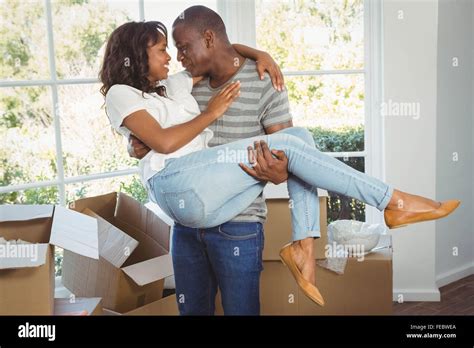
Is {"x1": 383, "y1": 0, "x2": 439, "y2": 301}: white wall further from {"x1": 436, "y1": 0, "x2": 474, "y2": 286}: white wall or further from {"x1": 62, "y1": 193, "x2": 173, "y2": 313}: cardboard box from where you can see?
{"x1": 62, "y1": 193, "x2": 173, "y2": 313}: cardboard box

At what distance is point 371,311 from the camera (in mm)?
2215

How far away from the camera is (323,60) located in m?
2.67

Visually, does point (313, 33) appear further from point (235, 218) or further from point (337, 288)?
point (235, 218)

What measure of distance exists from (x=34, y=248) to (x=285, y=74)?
1350 millimetres

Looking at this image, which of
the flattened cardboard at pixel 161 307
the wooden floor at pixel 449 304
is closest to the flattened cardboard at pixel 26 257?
the flattened cardboard at pixel 161 307

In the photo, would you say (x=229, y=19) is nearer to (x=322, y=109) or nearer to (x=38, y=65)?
(x=322, y=109)

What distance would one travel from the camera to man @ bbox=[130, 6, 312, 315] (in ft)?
5.37

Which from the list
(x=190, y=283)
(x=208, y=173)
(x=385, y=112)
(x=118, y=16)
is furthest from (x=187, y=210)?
(x=385, y=112)

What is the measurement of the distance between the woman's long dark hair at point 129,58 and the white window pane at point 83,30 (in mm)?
670

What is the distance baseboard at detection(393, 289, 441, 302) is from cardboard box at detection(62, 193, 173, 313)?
1.09m

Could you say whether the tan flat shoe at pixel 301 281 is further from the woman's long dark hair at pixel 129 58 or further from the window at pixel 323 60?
the window at pixel 323 60

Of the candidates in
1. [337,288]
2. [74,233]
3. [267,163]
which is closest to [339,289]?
[337,288]

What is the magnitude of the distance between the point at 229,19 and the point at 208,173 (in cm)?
117

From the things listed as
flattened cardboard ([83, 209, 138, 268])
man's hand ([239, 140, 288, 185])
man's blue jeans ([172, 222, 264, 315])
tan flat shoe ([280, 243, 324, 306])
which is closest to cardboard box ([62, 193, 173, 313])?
flattened cardboard ([83, 209, 138, 268])
